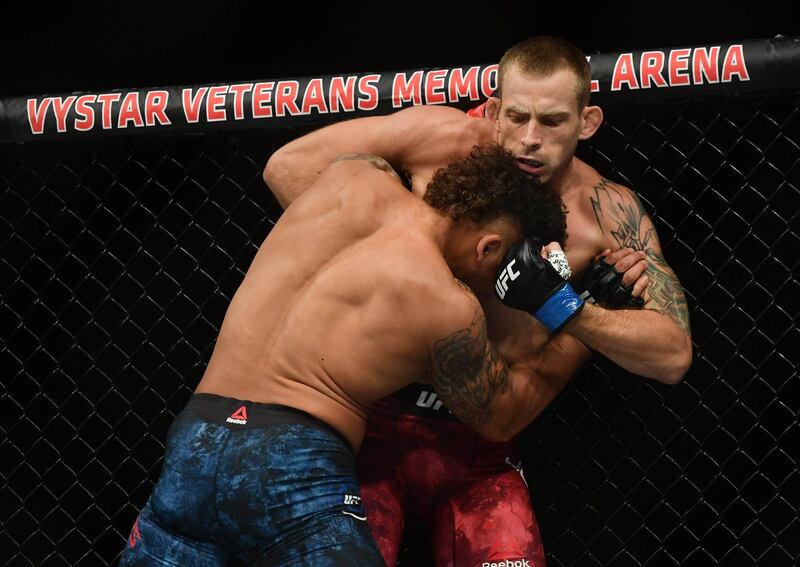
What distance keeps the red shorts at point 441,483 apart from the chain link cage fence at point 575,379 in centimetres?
67

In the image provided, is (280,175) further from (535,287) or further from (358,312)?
(535,287)

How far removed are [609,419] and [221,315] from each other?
4.08 feet

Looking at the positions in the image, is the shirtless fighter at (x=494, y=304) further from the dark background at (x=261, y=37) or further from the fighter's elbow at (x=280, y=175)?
the dark background at (x=261, y=37)

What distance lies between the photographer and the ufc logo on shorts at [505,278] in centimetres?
245

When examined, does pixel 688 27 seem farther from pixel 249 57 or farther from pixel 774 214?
pixel 249 57

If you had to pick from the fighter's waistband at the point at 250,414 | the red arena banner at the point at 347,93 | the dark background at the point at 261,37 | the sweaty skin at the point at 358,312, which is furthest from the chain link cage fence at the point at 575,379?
the fighter's waistband at the point at 250,414

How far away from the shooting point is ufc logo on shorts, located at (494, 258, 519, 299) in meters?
2.45

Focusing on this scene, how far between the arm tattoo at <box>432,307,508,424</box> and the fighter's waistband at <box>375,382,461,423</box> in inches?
10.8

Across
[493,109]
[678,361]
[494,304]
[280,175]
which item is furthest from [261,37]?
[678,361]

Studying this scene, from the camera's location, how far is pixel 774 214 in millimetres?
3402

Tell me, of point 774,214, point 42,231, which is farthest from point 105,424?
point 774,214

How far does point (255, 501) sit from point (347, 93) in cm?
121

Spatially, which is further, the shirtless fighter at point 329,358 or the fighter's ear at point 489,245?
the fighter's ear at point 489,245

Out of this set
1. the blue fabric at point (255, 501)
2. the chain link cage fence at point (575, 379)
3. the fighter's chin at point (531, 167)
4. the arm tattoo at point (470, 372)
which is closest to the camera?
the blue fabric at point (255, 501)
